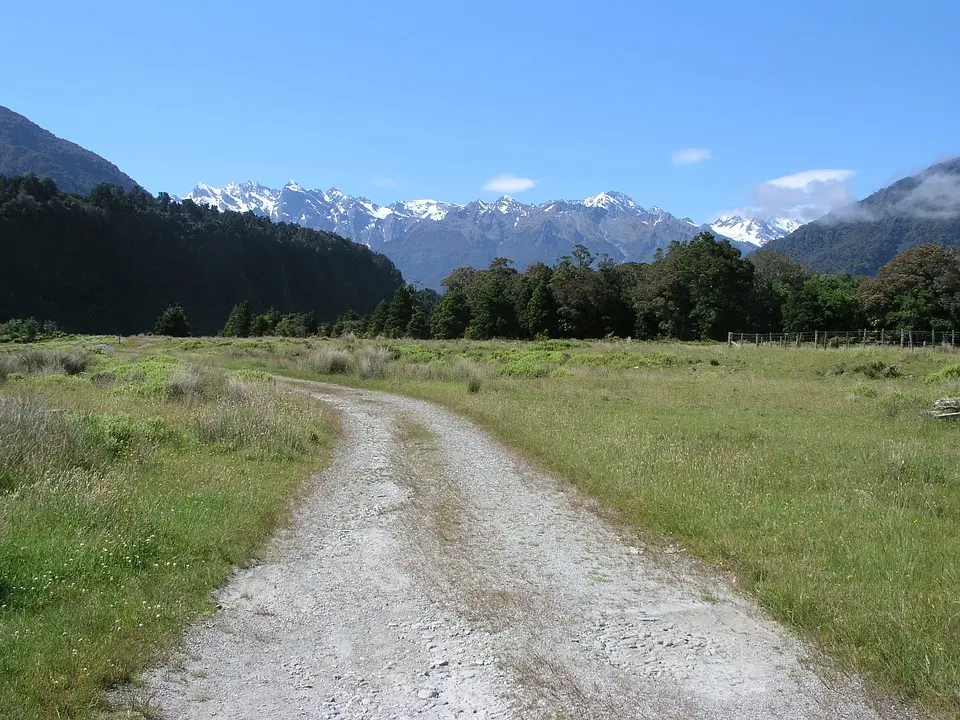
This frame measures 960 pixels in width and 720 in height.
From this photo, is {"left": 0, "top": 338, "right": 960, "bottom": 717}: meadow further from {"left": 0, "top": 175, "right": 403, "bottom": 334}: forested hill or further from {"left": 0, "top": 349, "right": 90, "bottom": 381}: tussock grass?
{"left": 0, "top": 175, "right": 403, "bottom": 334}: forested hill

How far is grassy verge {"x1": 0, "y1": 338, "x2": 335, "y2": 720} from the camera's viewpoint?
4.43 metres

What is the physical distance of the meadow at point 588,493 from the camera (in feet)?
15.9

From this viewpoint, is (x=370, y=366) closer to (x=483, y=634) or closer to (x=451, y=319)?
(x=483, y=634)

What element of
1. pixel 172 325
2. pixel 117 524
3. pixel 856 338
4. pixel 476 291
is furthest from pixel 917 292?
pixel 172 325

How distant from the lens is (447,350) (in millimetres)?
47156

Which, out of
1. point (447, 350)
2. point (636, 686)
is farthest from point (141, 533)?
point (447, 350)

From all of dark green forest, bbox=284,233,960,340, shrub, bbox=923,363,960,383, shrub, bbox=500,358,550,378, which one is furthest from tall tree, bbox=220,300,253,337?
shrub, bbox=923,363,960,383

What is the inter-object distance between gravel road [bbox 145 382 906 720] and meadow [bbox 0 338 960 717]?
1.18 feet

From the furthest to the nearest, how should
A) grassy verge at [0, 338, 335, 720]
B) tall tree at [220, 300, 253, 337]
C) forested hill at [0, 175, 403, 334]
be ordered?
1. forested hill at [0, 175, 403, 334]
2. tall tree at [220, 300, 253, 337]
3. grassy verge at [0, 338, 335, 720]

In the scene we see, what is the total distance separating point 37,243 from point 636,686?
15000cm

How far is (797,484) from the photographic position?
9.54 meters

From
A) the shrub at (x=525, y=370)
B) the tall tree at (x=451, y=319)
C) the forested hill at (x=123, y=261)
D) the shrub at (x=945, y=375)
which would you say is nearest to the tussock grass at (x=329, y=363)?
the shrub at (x=525, y=370)

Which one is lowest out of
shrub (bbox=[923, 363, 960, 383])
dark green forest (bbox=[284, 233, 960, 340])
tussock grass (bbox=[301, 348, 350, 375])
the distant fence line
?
tussock grass (bbox=[301, 348, 350, 375])

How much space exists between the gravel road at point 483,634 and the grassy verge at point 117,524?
37 centimetres
